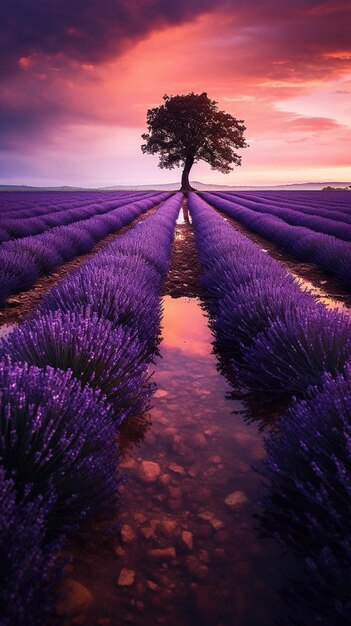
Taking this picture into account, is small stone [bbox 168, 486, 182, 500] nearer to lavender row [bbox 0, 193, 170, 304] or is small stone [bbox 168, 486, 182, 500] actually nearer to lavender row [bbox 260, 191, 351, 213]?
lavender row [bbox 0, 193, 170, 304]

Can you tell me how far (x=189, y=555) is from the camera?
1.27 metres

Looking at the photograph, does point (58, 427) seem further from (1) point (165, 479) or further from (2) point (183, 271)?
(2) point (183, 271)

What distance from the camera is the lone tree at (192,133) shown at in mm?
37500

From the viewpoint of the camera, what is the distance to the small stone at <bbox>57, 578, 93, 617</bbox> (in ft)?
3.58

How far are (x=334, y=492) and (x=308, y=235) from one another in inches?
281

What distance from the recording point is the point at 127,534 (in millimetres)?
1347

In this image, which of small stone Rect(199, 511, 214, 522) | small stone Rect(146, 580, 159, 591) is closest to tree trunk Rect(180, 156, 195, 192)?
small stone Rect(199, 511, 214, 522)

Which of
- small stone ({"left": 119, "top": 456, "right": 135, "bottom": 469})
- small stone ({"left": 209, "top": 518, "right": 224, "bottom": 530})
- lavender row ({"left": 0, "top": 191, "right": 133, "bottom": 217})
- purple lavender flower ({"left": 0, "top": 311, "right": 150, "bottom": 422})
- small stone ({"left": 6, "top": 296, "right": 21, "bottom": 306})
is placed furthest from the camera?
lavender row ({"left": 0, "top": 191, "right": 133, "bottom": 217})

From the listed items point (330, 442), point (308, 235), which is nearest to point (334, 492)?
point (330, 442)

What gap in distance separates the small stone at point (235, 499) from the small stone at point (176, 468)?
22 cm

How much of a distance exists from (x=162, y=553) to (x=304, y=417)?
690 mm

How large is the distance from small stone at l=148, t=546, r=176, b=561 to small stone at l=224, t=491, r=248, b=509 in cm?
28

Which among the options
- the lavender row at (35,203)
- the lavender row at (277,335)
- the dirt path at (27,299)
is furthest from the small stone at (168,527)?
the lavender row at (35,203)

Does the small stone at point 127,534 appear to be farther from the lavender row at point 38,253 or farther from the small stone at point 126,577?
the lavender row at point 38,253
